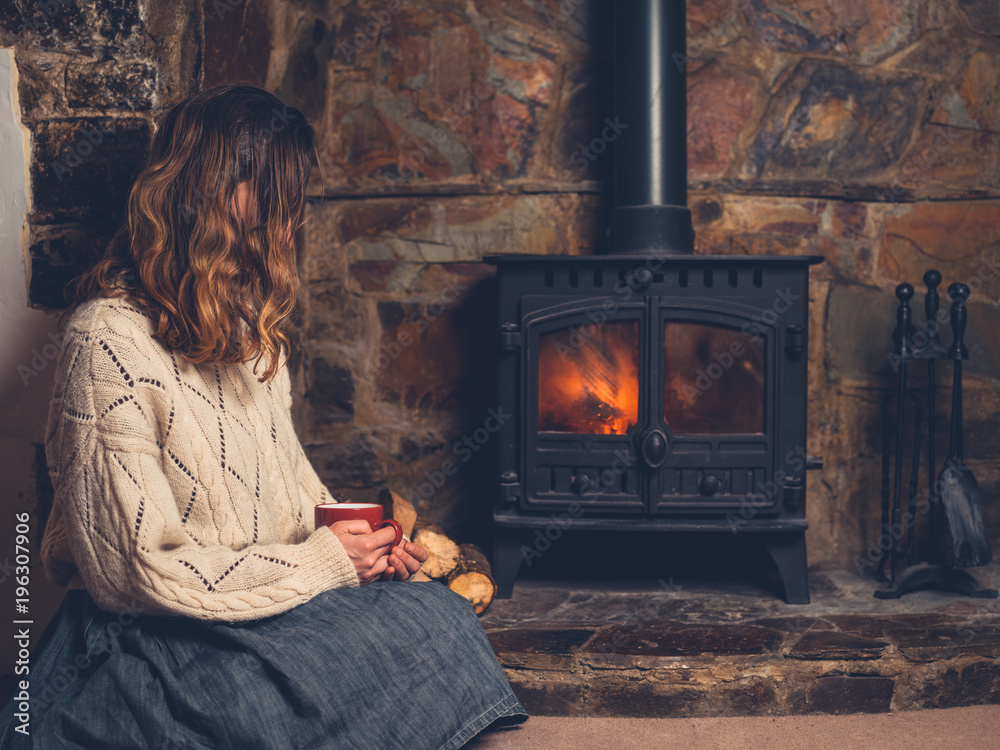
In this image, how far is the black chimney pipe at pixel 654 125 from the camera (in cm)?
221

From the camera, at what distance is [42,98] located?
1.61 metres

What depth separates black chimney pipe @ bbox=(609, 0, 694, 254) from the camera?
2.21m

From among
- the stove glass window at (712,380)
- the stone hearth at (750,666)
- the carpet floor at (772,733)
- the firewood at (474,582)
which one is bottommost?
the carpet floor at (772,733)

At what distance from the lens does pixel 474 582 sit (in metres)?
2.06

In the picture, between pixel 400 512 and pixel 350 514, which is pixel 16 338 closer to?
pixel 350 514

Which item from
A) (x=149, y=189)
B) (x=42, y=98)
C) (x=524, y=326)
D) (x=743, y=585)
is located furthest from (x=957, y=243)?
A: (x=42, y=98)

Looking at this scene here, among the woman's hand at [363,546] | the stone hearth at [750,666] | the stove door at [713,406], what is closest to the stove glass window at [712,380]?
the stove door at [713,406]

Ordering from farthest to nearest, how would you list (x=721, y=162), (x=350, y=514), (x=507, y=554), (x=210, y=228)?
(x=721, y=162) → (x=507, y=554) → (x=350, y=514) → (x=210, y=228)

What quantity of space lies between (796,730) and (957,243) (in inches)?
62.0

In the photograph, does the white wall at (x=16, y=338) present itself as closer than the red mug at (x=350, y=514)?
No

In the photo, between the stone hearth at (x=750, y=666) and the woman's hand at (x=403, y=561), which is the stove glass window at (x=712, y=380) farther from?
the woman's hand at (x=403, y=561)

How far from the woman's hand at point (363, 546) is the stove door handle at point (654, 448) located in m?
0.88

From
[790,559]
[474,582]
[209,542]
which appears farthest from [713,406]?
[209,542]

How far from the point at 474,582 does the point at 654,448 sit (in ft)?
1.85
